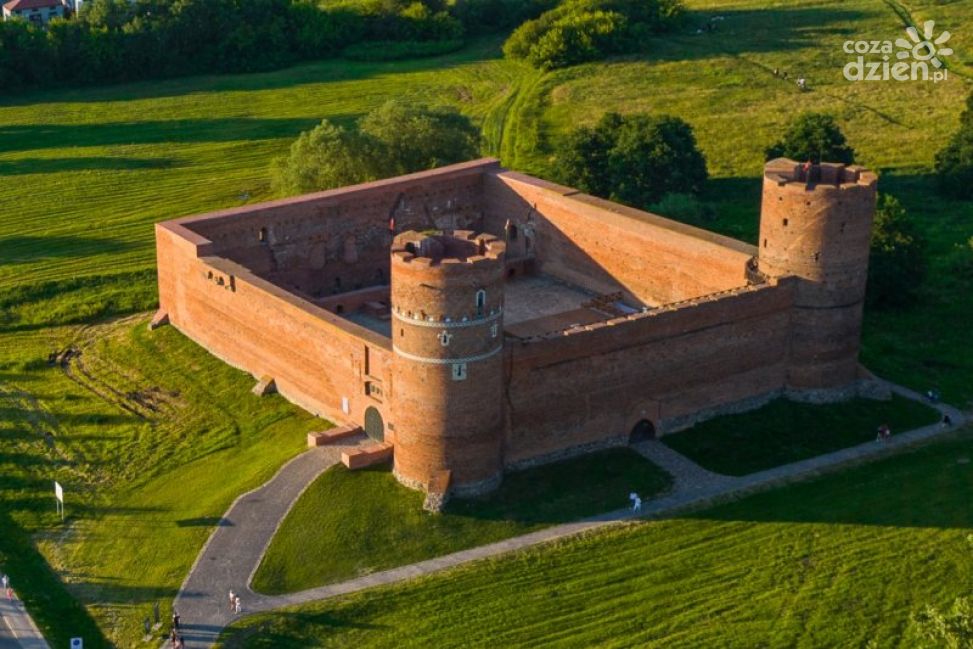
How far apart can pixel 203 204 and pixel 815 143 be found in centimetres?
2969

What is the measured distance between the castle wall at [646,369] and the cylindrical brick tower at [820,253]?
0.66m

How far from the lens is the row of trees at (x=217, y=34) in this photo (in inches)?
3890

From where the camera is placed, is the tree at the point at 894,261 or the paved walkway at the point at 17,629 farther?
the tree at the point at 894,261

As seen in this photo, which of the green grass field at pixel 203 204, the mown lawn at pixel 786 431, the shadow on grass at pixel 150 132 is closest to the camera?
the green grass field at pixel 203 204

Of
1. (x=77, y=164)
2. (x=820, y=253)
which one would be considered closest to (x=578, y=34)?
(x=77, y=164)

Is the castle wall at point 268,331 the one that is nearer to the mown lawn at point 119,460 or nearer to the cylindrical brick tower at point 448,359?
the mown lawn at point 119,460

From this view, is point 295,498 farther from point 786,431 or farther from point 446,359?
point 786,431

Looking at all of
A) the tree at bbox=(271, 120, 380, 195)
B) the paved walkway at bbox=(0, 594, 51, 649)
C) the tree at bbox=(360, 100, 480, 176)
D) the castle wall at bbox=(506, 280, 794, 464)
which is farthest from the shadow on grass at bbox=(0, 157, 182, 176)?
the paved walkway at bbox=(0, 594, 51, 649)

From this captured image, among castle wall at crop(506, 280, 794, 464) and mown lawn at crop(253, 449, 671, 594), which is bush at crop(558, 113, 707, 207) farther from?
mown lawn at crop(253, 449, 671, 594)

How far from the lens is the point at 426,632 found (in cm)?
4138

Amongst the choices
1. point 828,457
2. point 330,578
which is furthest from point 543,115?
point 330,578

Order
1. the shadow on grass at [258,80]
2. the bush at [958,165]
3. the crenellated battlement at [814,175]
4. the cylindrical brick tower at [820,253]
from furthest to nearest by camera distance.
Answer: the shadow on grass at [258,80] → the bush at [958,165] → the crenellated battlement at [814,175] → the cylindrical brick tower at [820,253]

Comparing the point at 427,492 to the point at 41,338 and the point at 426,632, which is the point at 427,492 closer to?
the point at 426,632

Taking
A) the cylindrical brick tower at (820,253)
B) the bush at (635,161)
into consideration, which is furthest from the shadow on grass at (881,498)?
the bush at (635,161)
